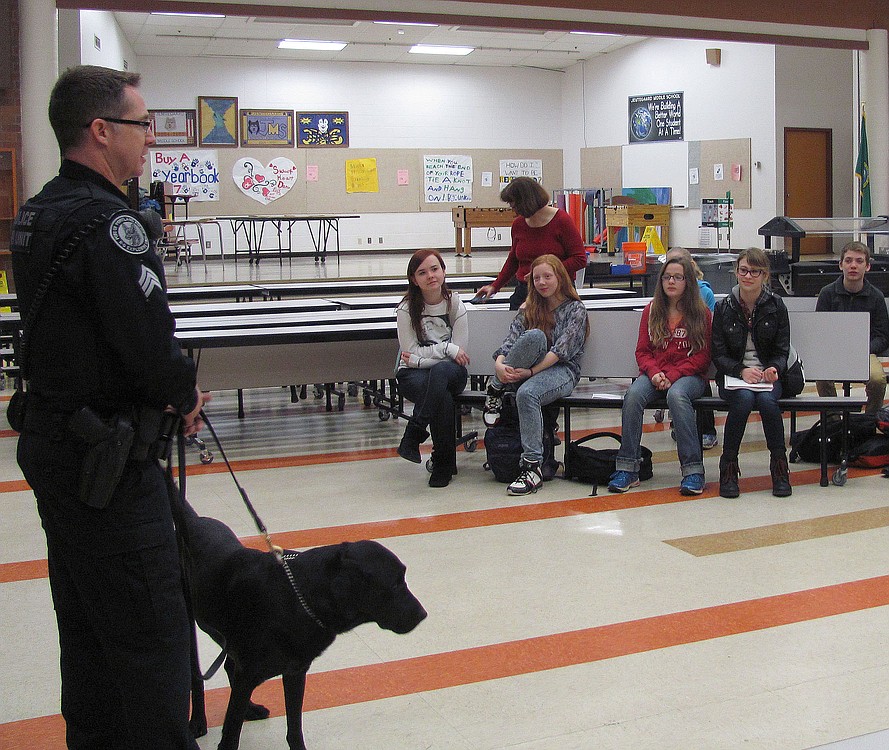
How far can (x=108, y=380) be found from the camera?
71.8 inches

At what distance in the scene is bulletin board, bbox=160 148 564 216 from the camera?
1922 centimetres

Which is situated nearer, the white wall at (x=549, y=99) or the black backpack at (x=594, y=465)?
the black backpack at (x=594, y=465)

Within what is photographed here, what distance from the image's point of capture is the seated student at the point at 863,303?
18.9 ft

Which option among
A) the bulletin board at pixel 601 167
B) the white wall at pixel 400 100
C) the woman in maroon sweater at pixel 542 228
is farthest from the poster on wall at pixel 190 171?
the woman in maroon sweater at pixel 542 228

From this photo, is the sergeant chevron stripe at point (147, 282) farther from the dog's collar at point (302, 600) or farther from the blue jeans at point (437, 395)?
the blue jeans at point (437, 395)

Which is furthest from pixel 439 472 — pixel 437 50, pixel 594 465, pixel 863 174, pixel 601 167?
pixel 601 167

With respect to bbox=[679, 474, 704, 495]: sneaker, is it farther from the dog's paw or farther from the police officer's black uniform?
the police officer's black uniform

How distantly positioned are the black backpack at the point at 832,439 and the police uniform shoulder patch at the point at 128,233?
13.7ft

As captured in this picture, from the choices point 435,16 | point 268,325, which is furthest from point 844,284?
point 435,16

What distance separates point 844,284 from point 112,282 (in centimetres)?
504

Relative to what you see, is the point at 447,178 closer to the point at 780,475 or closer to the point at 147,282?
the point at 780,475

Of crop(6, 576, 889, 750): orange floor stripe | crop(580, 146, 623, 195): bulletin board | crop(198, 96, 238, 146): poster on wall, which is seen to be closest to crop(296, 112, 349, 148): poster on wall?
crop(198, 96, 238, 146): poster on wall

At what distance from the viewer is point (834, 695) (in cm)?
268

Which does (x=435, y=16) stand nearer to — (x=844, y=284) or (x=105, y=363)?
(x=844, y=284)
